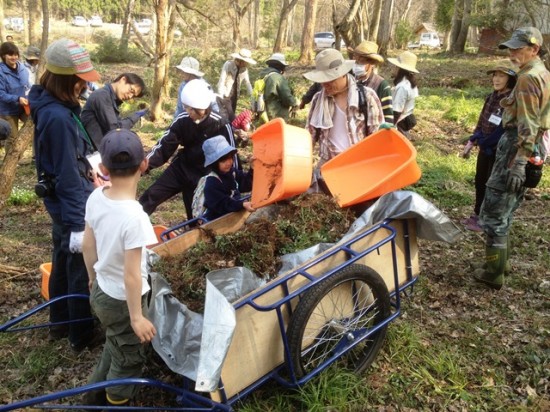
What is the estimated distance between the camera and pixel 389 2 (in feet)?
60.4

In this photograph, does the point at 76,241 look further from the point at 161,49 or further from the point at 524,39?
the point at 161,49

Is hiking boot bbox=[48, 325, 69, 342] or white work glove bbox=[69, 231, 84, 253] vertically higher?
white work glove bbox=[69, 231, 84, 253]

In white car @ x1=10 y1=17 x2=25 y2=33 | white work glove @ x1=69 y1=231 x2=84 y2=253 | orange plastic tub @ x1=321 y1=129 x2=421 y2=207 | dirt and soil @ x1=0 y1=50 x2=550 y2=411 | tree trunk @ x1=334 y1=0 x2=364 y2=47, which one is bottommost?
dirt and soil @ x1=0 y1=50 x2=550 y2=411

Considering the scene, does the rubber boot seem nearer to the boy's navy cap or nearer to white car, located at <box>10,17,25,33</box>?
the boy's navy cap

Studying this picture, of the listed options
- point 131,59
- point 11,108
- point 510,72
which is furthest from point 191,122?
point 131,59

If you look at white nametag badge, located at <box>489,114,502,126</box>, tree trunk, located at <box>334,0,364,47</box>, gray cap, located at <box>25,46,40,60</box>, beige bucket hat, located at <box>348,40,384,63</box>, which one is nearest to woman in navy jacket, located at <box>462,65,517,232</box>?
white nametag badge, located at <box>489,114,502,126</box>

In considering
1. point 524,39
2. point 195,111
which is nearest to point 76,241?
point 195,111

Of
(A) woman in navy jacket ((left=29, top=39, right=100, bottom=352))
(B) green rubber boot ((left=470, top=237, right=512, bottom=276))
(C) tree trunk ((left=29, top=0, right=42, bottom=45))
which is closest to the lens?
(A) woman in navy jacket ((left=29, top=39, right=100, bottom=352))

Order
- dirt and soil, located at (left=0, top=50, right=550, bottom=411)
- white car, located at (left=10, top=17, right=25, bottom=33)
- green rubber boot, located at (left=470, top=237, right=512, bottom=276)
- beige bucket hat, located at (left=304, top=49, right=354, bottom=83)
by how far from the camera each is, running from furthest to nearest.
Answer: white car, located at (left=10, top=17, right=25, bottom=33) < green rubber boot, located at (left=470, top=237, right=512, bottom=276) < beige bucket hat, located at (left=304, top=49, right=354, bottom=83) < dirt and soil, located at (left=0, top=50, right=550, bottom=411)

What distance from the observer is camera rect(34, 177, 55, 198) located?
298 cm

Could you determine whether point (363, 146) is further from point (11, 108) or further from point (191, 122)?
point (11, 108)

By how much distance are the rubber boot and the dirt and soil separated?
3.7 inches

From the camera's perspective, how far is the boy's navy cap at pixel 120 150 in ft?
7.22

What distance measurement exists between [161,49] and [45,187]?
7949mm
